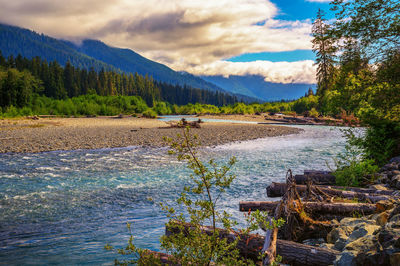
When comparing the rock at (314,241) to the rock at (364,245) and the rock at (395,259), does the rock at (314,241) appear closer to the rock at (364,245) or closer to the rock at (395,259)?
the rock at (364,245)

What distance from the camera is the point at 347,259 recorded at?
348 cm

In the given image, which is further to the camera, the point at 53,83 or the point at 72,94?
the point at 72,94

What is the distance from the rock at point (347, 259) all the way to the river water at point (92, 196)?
3.96 meters

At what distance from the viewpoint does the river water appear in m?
6.16

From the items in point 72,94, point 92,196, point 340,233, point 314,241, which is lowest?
point 92,196

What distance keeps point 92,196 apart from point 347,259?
28.5ft

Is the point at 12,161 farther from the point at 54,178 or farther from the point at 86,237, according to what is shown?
the point at 86,237

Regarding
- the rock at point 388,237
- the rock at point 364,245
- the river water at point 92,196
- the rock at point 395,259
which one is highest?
the rock at point 388,237

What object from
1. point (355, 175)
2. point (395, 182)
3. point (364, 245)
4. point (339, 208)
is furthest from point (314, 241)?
point (355, 175)

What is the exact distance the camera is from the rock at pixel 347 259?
3.39m

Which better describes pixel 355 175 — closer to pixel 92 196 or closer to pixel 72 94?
pixel 92 196

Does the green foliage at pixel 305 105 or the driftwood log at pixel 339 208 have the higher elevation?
the green foliage at pixel 305 105

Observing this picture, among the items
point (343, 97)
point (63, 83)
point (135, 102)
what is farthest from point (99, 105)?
point (343, 97)

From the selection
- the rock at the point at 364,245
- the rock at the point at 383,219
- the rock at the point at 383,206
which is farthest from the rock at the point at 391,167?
the rock at the point at 364,245
